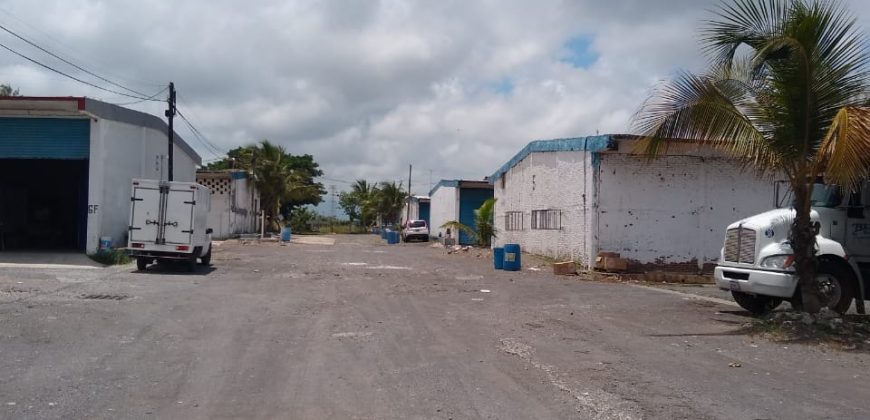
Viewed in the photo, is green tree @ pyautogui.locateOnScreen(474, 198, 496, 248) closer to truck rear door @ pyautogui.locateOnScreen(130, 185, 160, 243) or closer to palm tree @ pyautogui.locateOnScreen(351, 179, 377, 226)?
truck rear door @ pyautogui.locateOnScreen(130, 185, 160, 243)

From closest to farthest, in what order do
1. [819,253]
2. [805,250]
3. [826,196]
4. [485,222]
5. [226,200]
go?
[805,250], [819,253], [826,196], [485,222], [226,200]

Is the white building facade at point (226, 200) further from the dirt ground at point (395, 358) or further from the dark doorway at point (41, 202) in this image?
the dirt ground at point (395, 358)

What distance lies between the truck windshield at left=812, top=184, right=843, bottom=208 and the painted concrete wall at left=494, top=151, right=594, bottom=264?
9445 mm

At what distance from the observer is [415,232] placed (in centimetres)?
5369

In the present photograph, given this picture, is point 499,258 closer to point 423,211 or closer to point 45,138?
point 45,138

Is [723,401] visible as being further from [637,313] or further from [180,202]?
[180,202]

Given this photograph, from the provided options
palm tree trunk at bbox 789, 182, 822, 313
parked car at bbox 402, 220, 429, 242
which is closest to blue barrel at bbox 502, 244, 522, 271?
palm tree trunk at bbox 789, 182, 822, 313

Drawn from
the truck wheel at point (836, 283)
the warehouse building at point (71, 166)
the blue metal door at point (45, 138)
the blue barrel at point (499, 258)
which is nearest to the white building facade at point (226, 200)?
the warehouse building at point (71, 166)

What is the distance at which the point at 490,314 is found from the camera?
1293cm

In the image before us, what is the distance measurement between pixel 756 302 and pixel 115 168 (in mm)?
20695

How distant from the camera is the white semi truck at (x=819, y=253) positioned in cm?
Answer: 1168

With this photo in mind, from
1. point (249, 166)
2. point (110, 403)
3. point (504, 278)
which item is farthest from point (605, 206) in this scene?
point (249, 166)

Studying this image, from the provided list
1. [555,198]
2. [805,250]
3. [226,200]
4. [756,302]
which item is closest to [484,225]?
[555,198]

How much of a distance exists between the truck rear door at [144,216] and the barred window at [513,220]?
16.3 metres
